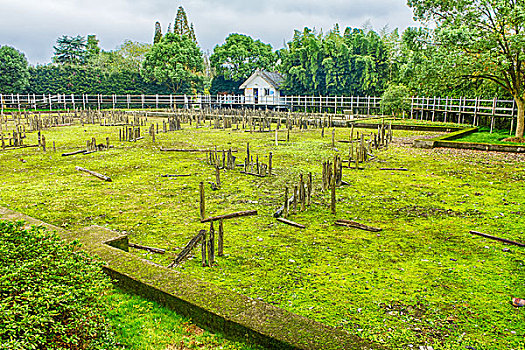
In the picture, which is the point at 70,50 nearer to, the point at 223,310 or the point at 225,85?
the point at 225,85

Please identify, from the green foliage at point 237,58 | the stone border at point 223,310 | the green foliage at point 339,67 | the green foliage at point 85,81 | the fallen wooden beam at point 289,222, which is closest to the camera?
the stone border at point 223,310

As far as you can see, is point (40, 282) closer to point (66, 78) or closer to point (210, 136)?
point (210, 136)

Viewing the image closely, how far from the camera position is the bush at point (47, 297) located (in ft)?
8.06

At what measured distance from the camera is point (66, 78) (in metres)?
46.6

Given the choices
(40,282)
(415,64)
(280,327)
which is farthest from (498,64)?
(40,282)

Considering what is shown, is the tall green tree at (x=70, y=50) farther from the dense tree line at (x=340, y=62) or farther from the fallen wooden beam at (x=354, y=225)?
the fallen wooden beam at (x=354, y=225)

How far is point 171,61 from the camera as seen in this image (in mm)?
46375

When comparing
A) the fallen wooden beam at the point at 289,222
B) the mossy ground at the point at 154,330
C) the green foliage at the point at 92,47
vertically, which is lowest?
the mossy ground at the point at 154,330

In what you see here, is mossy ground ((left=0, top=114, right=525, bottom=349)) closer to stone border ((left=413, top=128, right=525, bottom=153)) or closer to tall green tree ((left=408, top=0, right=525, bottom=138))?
stone border ((left=413, top=128, right=525, bottom=153))

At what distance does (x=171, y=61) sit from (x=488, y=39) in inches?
1467

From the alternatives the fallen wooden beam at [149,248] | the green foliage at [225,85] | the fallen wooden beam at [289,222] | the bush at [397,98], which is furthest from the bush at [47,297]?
the green foliage at [225,85]

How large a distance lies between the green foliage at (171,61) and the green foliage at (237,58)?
298cm

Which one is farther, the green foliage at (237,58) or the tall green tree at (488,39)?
the green foliage at (237,58)

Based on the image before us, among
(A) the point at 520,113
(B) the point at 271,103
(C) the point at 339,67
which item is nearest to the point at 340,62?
(C) the point at 339,67
